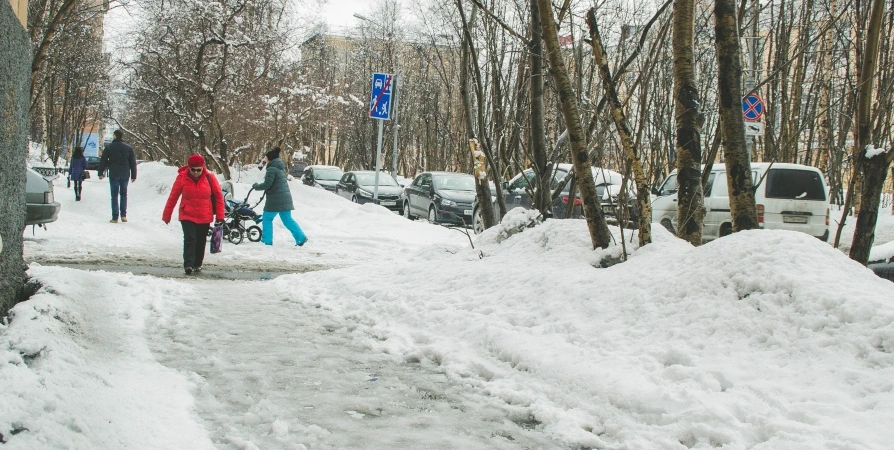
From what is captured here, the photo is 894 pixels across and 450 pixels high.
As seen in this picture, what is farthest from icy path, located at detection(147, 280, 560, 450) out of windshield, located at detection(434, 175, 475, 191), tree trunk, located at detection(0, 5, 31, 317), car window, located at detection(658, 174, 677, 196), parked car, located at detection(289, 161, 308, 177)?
parked car, located at detection(289, 161, 308, 177)

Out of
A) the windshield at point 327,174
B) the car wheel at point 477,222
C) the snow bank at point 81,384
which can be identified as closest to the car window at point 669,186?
the car wheel at point 477,222

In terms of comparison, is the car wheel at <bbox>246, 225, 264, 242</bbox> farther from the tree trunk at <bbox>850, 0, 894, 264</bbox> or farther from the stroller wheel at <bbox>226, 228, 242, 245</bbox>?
the tree trunk at <bbox>850, 0, 894, 264</bbox>

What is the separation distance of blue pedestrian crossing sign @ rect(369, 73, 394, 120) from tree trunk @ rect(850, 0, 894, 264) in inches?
460

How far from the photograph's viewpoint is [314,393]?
4.22 m

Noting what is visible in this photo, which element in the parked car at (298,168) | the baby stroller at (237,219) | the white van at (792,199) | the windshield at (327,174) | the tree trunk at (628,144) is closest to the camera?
the tree trunk at (628,144)

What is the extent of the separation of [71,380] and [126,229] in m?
11.9

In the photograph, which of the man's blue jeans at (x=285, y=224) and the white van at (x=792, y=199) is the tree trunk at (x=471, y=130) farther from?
the man's blue jeans at (x=285, y=224)

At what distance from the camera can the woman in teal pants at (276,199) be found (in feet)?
43.7

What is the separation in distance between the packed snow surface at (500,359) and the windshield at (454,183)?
13.3m

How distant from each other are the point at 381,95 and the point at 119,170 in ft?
19.5

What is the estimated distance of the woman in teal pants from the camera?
43.7ft

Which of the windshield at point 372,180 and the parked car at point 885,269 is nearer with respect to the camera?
the parked car at point 885,269

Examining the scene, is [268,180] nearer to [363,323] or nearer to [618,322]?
[363,323]

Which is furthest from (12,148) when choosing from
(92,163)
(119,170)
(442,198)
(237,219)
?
(92,163)
